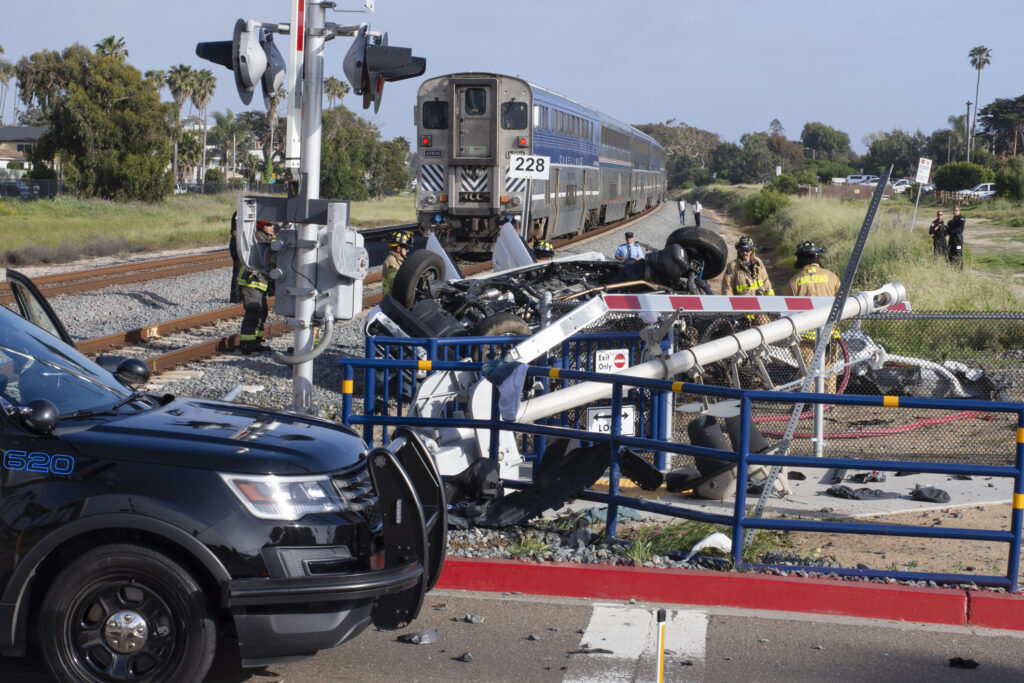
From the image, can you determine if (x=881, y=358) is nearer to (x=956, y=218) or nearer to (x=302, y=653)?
(x=302, y=653)

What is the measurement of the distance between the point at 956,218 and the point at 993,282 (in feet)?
23.5

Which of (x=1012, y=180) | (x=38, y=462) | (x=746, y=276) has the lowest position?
(x=38, y=462)

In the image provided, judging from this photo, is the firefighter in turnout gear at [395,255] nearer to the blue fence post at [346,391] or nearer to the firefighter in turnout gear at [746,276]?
the firefighter in turnout gear at [746,276]

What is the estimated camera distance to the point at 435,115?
2464 cm

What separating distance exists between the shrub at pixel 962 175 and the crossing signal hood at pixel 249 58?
250 feet

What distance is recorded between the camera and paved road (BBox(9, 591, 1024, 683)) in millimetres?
4957

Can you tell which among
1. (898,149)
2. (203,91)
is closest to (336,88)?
(203,91)

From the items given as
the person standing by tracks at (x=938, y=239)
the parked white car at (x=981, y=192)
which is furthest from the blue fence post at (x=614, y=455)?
the parked white car at (x=981, y=192)

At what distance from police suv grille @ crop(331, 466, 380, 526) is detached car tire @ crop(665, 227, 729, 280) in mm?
8060

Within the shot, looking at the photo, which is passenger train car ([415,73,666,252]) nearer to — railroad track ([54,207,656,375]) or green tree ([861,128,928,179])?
railroad track ([54,207,656,375])

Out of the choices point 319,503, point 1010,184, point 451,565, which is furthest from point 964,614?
point 1010,184

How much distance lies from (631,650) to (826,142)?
564 feet

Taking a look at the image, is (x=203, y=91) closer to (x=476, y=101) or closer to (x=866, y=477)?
(x=476, y=101)

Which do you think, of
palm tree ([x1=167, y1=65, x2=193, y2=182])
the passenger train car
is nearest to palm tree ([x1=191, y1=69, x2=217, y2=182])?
palm tree ([x1=167, y1=65, x2=193, y2=182])
